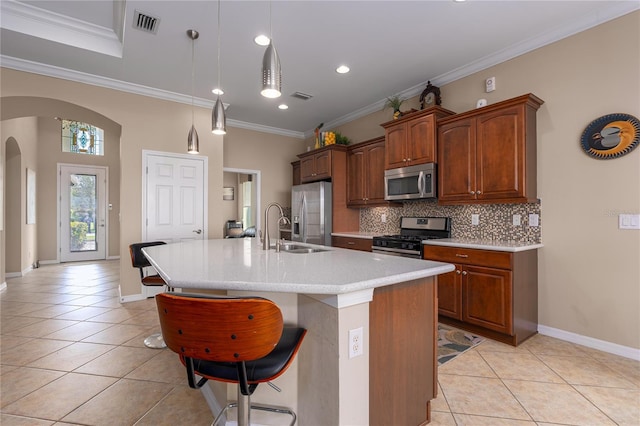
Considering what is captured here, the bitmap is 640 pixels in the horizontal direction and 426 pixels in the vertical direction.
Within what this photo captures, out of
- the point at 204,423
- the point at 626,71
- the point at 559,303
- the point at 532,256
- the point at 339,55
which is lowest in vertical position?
the point at 204,423

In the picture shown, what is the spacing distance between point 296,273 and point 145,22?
2798 millimetres

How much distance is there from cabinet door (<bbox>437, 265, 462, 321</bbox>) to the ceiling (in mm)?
2252

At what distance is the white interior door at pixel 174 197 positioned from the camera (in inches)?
168

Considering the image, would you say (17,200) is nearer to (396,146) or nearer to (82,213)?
(82,213)

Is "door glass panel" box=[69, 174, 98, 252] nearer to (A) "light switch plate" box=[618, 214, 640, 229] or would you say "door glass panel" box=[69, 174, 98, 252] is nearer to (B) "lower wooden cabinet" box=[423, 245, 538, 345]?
(B) "lower wooden cabinet" box=[423, 245, 538, 345]

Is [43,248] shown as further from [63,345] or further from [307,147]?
[307,147]

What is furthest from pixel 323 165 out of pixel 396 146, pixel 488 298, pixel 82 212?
pixel 82 212

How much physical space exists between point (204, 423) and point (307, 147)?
535 centimetres

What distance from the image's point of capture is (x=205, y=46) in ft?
10.4

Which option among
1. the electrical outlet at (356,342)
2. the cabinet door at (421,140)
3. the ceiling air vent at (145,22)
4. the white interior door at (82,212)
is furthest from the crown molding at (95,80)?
the white interior door at (82,212)

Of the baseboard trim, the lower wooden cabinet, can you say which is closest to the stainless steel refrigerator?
the lower wooden cabinet

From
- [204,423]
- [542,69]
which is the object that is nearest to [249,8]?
[542,69]

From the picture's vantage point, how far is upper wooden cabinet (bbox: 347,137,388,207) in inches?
174

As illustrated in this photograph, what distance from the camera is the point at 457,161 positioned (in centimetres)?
332
